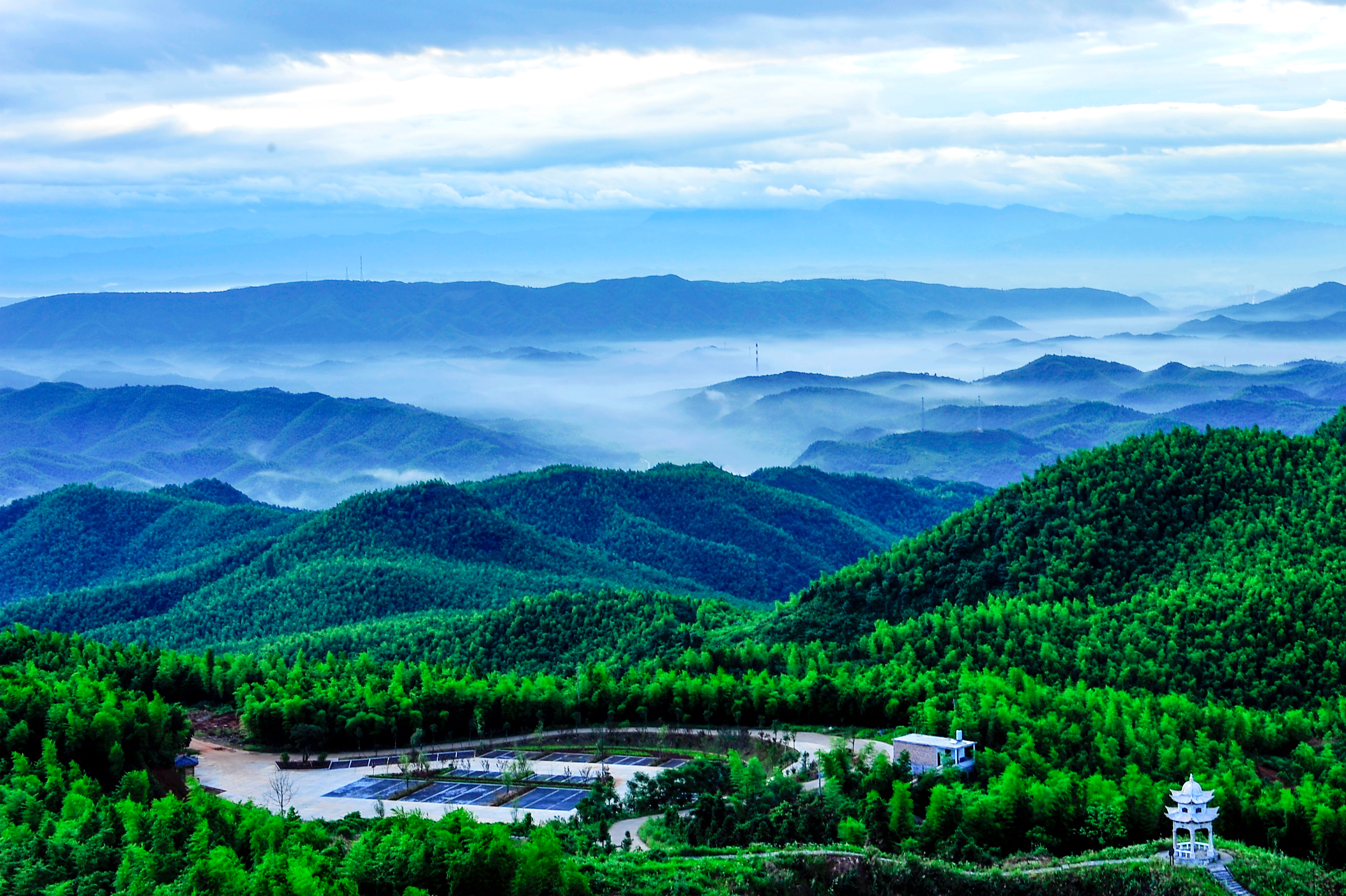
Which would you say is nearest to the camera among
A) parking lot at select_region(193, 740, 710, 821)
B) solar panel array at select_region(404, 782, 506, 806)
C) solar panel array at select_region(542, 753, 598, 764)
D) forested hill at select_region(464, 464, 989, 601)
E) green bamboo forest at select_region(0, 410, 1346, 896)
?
green bamboo forest at select_region(0, 410, 1346, 896)

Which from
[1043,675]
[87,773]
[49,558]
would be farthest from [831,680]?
[49,558]

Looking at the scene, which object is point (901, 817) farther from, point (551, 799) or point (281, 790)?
point (281, 790)

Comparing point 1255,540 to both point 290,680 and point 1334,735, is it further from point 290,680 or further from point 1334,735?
point 290,680

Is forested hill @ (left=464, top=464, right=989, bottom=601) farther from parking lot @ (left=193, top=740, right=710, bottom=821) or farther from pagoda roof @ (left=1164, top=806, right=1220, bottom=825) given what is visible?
pagoda roof @ (left=1164, top=806, right=1220, bottom=825)

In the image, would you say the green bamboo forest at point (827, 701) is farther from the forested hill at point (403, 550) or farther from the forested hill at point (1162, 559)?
the forested hill at point (403, 550)

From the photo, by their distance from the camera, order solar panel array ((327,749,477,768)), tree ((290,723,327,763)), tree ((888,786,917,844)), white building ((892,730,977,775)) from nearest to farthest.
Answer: tree ((888,786,917,844)) < white building ((892,730,977,775)) < solar panel array ((327,749,477,768)) < tree ((290,723,327,763))

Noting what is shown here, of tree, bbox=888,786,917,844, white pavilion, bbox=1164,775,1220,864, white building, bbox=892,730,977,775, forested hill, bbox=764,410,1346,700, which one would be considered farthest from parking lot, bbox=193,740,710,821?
forested hill, bbox=764,410,1346,700

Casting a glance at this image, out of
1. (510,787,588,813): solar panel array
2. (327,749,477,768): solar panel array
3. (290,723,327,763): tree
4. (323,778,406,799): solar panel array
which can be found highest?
(290,723,327,763): tree
